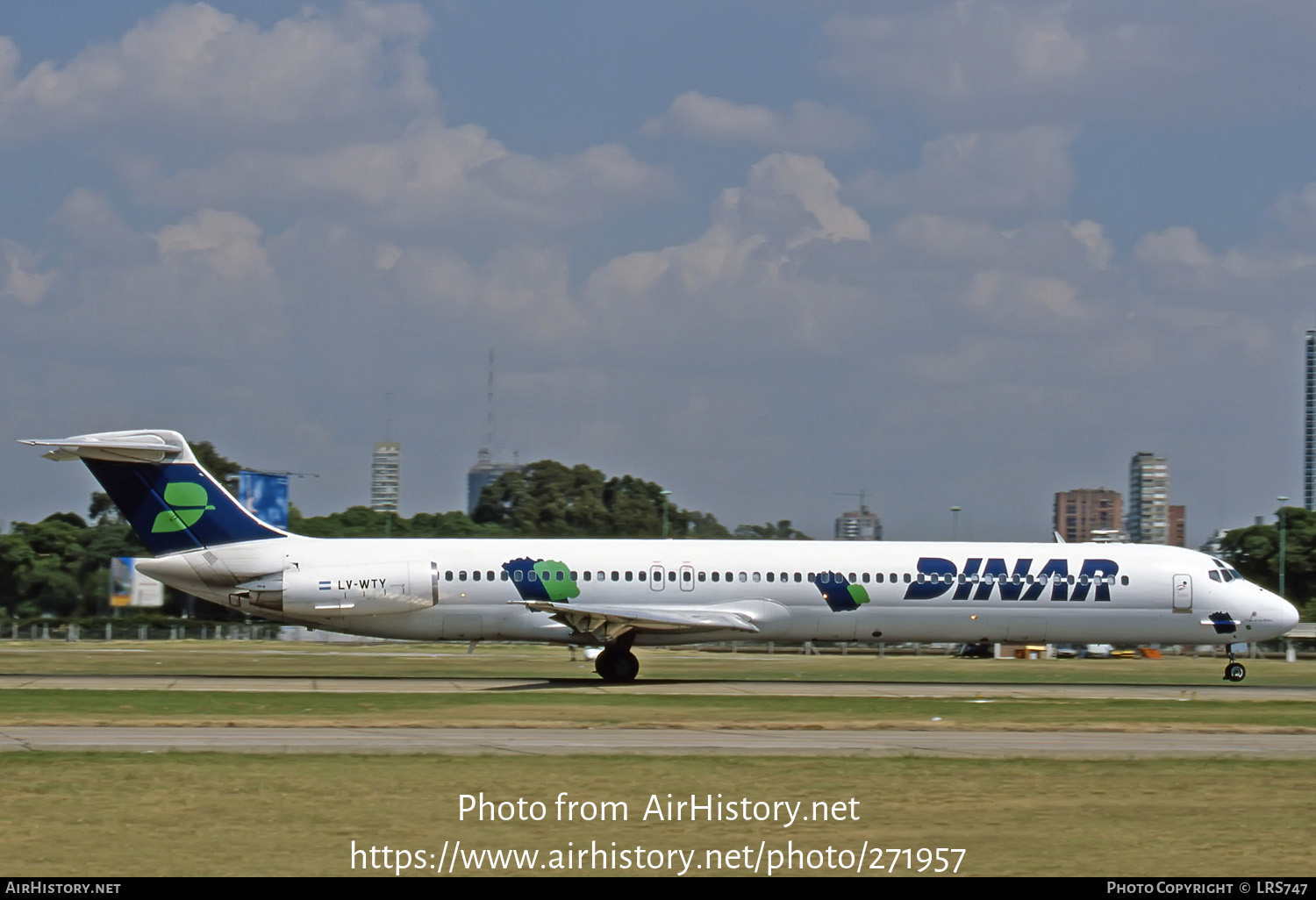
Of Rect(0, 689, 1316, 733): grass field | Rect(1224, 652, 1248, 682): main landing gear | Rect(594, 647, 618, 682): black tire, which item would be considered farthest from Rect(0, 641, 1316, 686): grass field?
Rect(0, 689, 1316, 733): grass field

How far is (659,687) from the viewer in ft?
112

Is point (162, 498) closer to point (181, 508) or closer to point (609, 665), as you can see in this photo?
point (181, 508)

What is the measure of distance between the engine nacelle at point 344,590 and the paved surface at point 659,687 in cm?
176

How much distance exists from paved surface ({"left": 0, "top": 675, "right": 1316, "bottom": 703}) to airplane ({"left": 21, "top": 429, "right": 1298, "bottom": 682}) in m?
1.21

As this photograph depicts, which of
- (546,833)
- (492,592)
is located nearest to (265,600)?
(492,592)

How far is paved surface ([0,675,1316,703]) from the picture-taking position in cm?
3206

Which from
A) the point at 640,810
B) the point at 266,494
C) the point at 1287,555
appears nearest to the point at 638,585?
the point at 640,810

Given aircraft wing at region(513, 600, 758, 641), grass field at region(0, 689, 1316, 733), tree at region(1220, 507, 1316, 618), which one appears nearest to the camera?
grass field at region(0, 689, 1316, 733)

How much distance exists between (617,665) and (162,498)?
38.1 feet

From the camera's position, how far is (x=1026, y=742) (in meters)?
22.5

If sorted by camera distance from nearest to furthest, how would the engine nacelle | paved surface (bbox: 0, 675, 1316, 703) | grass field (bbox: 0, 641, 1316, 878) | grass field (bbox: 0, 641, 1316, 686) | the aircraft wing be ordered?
grass field (bbox: 0, 641, 1316, 878) < paved surface (bbox: 0, 675, 1316, 703) < the aircraft wing < the engine nacelle < grass field (bbox: 0, 641, 1316, 686)

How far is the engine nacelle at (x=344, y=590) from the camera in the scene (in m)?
34.2

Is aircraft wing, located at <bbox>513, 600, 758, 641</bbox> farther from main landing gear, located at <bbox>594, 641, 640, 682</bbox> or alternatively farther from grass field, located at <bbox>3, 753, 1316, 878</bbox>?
grass field, located at <bbox>3, 753, 1316, 878</bbox>

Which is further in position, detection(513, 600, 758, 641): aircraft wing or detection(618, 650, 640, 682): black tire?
detection(618, 650, 640, 682): black tire
